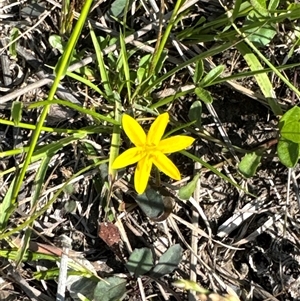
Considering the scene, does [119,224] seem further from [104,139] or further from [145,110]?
[145,110]

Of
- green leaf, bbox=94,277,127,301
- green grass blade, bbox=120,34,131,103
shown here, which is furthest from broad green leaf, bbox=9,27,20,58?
green leaf, bbox=94,277,127,301

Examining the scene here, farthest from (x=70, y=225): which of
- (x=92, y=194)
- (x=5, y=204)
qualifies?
(x=5, y=204)

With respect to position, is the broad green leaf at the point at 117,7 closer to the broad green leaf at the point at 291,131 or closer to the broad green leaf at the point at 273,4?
the broad green leaf at the point at 273,4

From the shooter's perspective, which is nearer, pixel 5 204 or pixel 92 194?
pixel 5 204

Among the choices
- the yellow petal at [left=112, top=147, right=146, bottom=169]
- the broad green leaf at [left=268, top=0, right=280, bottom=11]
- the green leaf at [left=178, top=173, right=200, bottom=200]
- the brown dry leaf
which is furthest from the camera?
the brown dry leaf

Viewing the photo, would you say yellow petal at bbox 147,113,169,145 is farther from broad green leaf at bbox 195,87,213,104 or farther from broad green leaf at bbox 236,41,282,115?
broad green leaf at bbox 236,41,282,115
